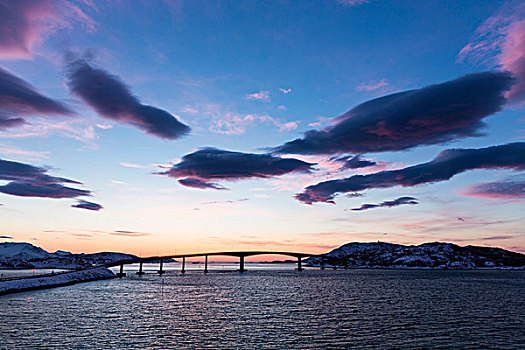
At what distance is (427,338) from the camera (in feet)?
144

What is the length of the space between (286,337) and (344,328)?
10481mm

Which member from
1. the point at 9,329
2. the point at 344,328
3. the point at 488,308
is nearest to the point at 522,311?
the point at 488,308

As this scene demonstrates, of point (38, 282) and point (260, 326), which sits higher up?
point (38, 282)

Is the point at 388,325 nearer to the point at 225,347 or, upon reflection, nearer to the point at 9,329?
the point at 225,347

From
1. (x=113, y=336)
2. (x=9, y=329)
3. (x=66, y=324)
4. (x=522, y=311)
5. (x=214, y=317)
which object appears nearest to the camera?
(x=113, y=336)

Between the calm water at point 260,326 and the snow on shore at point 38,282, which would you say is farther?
the snow on shore at point 38,282

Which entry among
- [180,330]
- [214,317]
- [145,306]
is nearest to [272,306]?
[214,317]

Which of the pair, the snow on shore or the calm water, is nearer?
the calm water

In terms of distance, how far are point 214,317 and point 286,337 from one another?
19963 millimetres

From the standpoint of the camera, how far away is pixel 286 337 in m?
44.0

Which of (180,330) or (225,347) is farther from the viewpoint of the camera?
(180,330)

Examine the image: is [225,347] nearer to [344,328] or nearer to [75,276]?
[344,328]

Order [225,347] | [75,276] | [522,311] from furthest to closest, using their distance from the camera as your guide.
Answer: [75,276] < [522,311] < [225,347]

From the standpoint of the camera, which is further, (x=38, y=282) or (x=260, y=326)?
(x=38, y=282)
